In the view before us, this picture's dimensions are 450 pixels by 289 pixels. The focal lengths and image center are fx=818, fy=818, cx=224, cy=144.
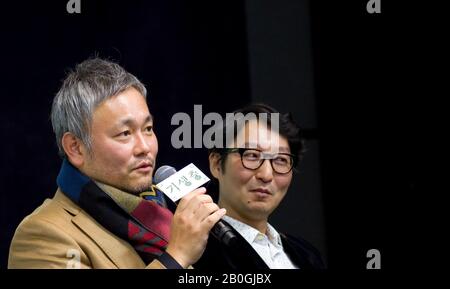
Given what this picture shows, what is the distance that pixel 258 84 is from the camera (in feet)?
11.5

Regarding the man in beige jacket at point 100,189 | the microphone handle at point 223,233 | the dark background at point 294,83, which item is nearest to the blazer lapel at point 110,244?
the man in beige jacket at point 100,189

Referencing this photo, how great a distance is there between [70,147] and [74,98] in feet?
0.45

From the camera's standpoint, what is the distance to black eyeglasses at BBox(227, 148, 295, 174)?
7.89 ft

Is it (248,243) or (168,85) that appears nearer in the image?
(248,243)

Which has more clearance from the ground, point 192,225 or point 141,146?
point 141,146

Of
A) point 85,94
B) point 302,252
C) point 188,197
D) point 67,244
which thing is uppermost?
point 85,94

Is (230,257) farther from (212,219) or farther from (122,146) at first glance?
(122,146)

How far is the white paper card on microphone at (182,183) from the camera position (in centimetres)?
205

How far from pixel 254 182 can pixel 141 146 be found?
15.5 inches

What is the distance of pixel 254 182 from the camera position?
94.7 inches

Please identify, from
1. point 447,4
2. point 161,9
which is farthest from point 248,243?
point 447,4

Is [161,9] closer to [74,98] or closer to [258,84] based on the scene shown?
[258,84]

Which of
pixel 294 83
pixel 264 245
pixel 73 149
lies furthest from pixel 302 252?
pixel 294 83

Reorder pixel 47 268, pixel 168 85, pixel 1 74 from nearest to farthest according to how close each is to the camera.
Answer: pixel 47 268 < pixel 1 74 < pixel 168 85
